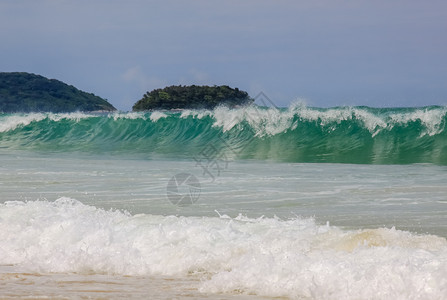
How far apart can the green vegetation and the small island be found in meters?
46.0

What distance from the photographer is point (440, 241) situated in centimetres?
621

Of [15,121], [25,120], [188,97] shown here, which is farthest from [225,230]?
[188,97]

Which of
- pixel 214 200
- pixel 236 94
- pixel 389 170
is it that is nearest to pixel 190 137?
pixel 389 170

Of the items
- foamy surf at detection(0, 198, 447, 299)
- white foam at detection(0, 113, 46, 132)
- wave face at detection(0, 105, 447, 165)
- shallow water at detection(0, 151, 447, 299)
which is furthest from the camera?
white foam at detection(0, 113, 46, 132)

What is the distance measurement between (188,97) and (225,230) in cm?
8055

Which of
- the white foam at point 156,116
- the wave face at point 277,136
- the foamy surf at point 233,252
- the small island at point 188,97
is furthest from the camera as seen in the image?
the small island at point 188,97

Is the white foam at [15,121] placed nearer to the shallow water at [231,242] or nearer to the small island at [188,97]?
the shallow water at [231,242]

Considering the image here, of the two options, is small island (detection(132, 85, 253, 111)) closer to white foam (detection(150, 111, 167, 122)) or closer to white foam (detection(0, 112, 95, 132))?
white foam (detection(0, 112, 95, 132))

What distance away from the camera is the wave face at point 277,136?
1995 centimetres

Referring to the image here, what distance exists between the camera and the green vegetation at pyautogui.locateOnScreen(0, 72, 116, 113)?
13838 cm

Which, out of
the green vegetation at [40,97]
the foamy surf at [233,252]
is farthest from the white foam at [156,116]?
the green vegetation at [40,97]

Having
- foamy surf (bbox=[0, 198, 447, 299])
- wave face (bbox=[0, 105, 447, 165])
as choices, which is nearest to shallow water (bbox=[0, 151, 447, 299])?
foamy surf (bbox=[0, 198, 447, 299])

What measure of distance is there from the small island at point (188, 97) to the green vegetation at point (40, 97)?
151 feet

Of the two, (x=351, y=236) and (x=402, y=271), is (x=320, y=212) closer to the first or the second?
(x=351, y=236)
